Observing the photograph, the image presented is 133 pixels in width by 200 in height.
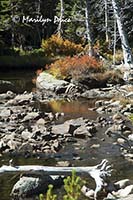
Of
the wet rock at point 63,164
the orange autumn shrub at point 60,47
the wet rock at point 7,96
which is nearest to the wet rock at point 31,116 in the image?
the wet rock at point 7,96

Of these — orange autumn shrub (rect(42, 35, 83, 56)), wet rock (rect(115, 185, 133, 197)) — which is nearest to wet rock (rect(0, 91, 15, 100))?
Answer: wet rock (rect(115, 185, 133, 197))

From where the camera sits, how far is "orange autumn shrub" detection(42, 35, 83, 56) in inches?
2079

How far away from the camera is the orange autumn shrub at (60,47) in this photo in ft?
173

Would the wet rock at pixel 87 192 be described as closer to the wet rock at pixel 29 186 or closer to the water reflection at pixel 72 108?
the wet rock at pixel 29 186

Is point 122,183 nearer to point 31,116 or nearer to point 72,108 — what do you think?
point 31,116

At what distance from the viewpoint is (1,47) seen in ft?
175

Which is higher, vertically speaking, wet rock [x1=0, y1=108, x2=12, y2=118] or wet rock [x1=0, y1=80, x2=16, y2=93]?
wet rock [x1=0, y1=108, x2=12, y2=118]

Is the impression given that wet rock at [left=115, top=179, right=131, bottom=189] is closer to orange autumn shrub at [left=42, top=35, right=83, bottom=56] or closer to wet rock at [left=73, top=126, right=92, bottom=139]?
wet rock at [left=73, top=126, right=92, bottom=139]

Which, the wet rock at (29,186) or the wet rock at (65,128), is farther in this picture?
the wet rock at (65,128)

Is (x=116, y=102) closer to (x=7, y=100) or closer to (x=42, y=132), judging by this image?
(x=7, y=100)

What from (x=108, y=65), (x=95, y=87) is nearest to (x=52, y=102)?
(x=95, y=87)

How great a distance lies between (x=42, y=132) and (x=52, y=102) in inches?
400

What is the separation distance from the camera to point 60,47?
53.2 m

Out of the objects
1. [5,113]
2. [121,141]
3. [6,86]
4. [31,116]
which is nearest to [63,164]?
[121,141]
